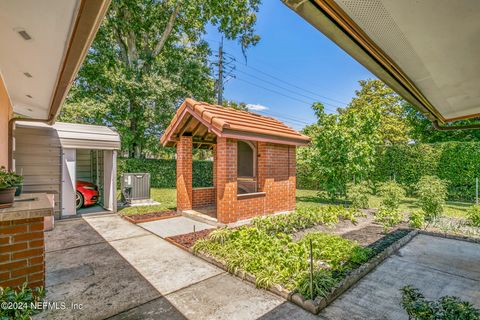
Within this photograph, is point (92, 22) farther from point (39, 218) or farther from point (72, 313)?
point (72, 313)

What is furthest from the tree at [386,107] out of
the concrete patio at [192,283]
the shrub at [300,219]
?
the concrete patio at [192,283]

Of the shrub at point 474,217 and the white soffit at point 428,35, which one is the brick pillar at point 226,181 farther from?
the shrub at point 474,217

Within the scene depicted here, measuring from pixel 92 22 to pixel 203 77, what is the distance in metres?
16.8

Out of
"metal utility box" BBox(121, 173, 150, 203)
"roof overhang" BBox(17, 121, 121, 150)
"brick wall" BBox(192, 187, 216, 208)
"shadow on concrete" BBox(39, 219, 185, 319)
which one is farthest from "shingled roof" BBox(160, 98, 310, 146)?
"shadow on concrete" BBox(39, 219, 185, 319)

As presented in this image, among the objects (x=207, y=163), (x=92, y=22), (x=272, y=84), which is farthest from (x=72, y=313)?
(x=272, y=84)

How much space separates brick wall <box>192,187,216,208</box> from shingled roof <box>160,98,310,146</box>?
1.98 metres

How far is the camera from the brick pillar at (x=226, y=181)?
6844 mm

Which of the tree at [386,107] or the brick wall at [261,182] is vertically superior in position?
the tree at [386,107]

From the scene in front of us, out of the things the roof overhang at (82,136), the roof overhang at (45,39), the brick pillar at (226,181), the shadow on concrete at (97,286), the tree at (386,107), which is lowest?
the shadow on concrete at (97,286)

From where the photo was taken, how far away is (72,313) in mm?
3082

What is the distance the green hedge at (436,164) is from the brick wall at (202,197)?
1100 cm

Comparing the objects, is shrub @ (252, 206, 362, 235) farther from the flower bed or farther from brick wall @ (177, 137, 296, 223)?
brick wall @ (177, 137, 296, 223)

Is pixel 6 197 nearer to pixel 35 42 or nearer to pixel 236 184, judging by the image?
pixel 35 42

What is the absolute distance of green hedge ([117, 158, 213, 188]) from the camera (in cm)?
1517
